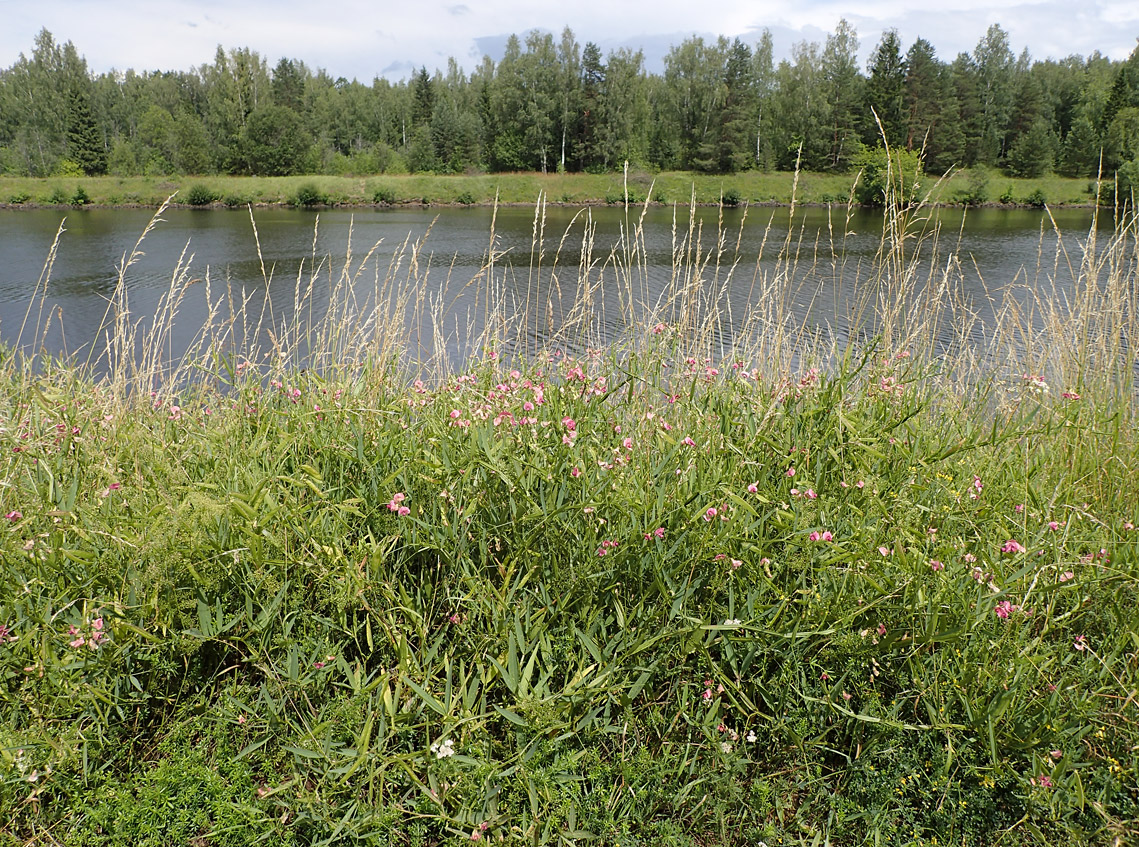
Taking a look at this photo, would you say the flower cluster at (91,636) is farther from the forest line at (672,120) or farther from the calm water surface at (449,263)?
the forest line at (672,120)

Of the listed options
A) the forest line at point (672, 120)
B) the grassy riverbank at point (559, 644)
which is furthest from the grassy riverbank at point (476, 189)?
the grassy riverbank at point (559, 644)

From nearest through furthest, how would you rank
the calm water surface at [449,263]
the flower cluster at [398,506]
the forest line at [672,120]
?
the flower cluster at [398,506] < the calm water surface at [449,263] < the forest line at [672,120]

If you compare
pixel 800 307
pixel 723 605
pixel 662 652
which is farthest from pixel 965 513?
pixel 800 307

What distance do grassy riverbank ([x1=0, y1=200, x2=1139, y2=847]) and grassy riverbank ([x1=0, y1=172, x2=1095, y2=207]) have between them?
42841 millimetres

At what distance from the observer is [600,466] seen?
2.35 m

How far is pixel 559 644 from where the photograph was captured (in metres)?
2.04

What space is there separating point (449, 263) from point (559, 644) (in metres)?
21.0

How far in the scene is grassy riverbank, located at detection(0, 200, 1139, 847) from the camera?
5.93 ft

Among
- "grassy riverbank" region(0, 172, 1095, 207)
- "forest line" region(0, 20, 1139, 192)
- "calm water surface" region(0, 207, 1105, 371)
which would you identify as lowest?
"calm water surface" region(0, 207, 1105, 371)

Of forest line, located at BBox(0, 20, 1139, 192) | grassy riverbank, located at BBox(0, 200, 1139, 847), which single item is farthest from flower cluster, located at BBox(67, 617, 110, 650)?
forest line, located at BBox(0, 20, 1139, 192)

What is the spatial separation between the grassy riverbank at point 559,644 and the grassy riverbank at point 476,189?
42.8m

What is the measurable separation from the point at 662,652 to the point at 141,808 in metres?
1.34

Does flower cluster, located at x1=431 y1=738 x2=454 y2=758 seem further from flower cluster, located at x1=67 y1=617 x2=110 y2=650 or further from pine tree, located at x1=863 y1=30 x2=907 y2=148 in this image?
pine tree, located at x1=863 y1=30 x2=907 y2=148

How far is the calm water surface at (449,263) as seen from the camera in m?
9.06
